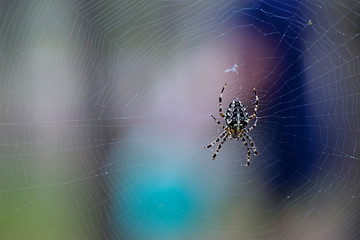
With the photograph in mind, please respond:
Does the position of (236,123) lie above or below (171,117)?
below

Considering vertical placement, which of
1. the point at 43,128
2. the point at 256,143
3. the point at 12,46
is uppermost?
the point at 12,46

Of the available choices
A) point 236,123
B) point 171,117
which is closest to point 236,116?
point 236,123

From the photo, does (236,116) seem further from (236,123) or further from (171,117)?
(171,117)

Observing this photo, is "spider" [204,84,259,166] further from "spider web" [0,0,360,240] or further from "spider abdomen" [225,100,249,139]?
"spider web" [0,0,360,240]

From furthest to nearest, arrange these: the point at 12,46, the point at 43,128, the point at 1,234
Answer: the point at 12,46, the point at 43,128, the point at 1,234

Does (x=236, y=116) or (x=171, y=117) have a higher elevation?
(x=171, y=117)

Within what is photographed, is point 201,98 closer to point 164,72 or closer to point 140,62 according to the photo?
point 164,72

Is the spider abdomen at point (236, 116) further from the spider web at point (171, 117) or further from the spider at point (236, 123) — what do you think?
the spider web at point (171, 117)

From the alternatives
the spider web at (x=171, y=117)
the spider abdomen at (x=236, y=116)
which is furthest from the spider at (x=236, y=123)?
the spider web at (x=171, y=117)

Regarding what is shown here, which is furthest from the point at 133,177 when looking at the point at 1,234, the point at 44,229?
the point at 1,234
